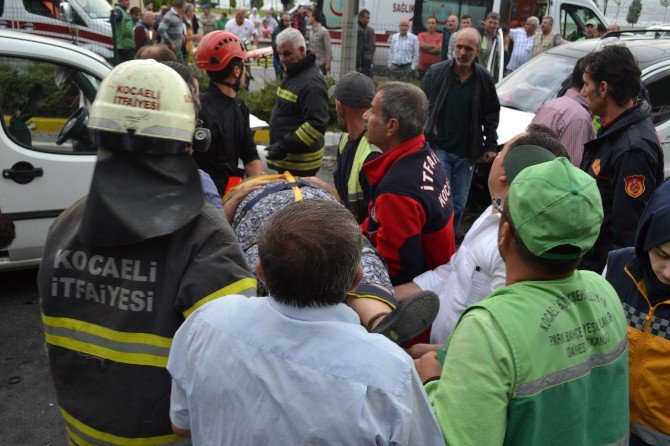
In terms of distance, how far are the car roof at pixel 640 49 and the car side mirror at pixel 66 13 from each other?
781cm

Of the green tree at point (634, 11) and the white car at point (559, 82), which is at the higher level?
the green tree at point (634, 11)

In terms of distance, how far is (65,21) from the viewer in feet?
36.2

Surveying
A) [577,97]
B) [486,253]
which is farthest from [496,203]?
[577,97]

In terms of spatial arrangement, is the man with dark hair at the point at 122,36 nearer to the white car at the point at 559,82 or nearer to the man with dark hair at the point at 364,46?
the man with dark hair at the point at 364,46

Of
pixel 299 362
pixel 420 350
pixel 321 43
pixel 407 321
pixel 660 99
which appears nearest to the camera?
pixel 299 362

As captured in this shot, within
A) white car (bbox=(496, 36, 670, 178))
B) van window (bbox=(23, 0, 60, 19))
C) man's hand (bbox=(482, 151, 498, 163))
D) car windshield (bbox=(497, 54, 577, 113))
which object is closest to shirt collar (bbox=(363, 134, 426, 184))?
man's hand (bbox=(482, 151, 498, 163))

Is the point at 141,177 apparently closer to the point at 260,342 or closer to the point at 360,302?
the point at 260,342

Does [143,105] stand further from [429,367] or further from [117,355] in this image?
[429,367]

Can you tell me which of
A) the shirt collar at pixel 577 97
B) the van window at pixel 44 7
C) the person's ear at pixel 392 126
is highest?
the van window at pixel 44 7

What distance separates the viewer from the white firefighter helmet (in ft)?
5.29

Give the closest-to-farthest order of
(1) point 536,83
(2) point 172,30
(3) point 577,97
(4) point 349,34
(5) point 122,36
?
(3) point 577,97 → (1) point 536,83 → (4) point 349,34 → (5) point 122,36 → (2) point 172,30

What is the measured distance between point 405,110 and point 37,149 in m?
2.84

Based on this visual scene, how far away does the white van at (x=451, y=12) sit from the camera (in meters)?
16.0

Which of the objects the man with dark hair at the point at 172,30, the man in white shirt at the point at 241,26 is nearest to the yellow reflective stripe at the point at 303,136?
the man with dark hair at the point at 172,30
